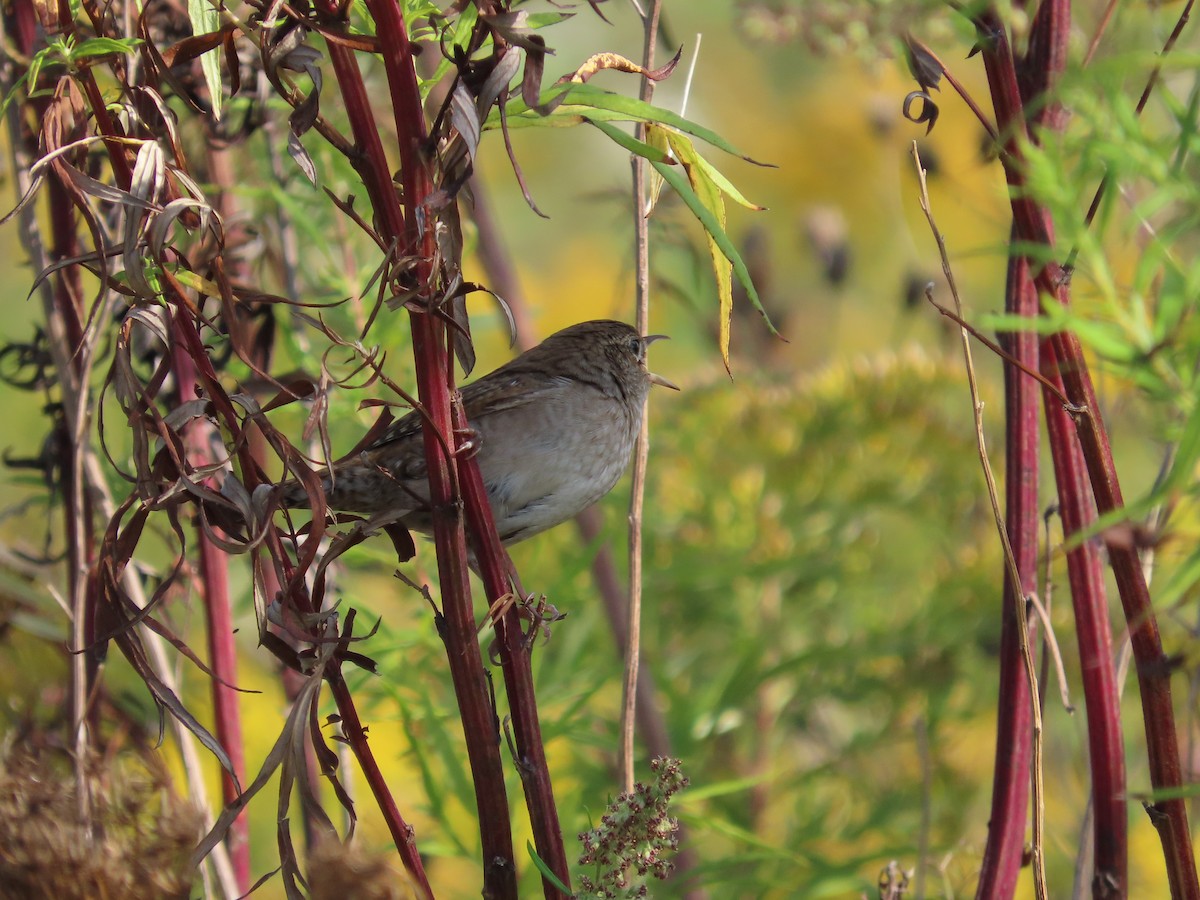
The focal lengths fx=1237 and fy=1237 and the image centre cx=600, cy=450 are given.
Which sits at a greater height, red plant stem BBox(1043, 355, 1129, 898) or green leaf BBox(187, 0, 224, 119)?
green leaf BBox(187, 0, 224, 119)

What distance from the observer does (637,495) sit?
1634 millimetres

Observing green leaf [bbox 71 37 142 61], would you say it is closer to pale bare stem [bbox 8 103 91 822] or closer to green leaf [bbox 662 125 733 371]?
green leaf [bbox 662 125 733 371]

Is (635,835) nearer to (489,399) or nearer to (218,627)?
(218,627)

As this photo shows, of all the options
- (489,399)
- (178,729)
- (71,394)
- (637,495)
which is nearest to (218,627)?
(178,729)

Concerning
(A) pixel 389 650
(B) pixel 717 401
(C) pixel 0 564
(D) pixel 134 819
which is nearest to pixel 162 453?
(D) pixel 134 819

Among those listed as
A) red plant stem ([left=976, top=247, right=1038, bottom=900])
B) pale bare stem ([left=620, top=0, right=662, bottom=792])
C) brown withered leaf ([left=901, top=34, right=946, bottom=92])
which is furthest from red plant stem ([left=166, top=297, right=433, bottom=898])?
brown withered leaf ([left=901, top=34, right=946, bottom=92])

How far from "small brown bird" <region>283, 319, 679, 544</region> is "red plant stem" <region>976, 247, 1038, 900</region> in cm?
80

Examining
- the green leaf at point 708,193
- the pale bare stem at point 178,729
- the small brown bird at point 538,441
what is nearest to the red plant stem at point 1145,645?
the green leaf at point 708,193

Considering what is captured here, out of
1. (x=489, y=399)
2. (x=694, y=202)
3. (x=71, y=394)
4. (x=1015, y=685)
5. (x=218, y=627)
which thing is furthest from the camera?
(x=489, y=399)

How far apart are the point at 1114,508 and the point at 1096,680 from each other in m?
0.32

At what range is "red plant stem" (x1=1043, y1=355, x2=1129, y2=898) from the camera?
140cm

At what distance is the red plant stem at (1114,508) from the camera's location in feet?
3.89

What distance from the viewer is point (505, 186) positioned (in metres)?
7.84

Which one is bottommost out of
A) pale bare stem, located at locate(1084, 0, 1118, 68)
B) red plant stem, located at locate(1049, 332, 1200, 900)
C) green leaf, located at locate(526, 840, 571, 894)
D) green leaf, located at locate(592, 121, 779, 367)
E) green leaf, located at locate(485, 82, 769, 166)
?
green leaf, located at locate(526, 840, 571, 894)
